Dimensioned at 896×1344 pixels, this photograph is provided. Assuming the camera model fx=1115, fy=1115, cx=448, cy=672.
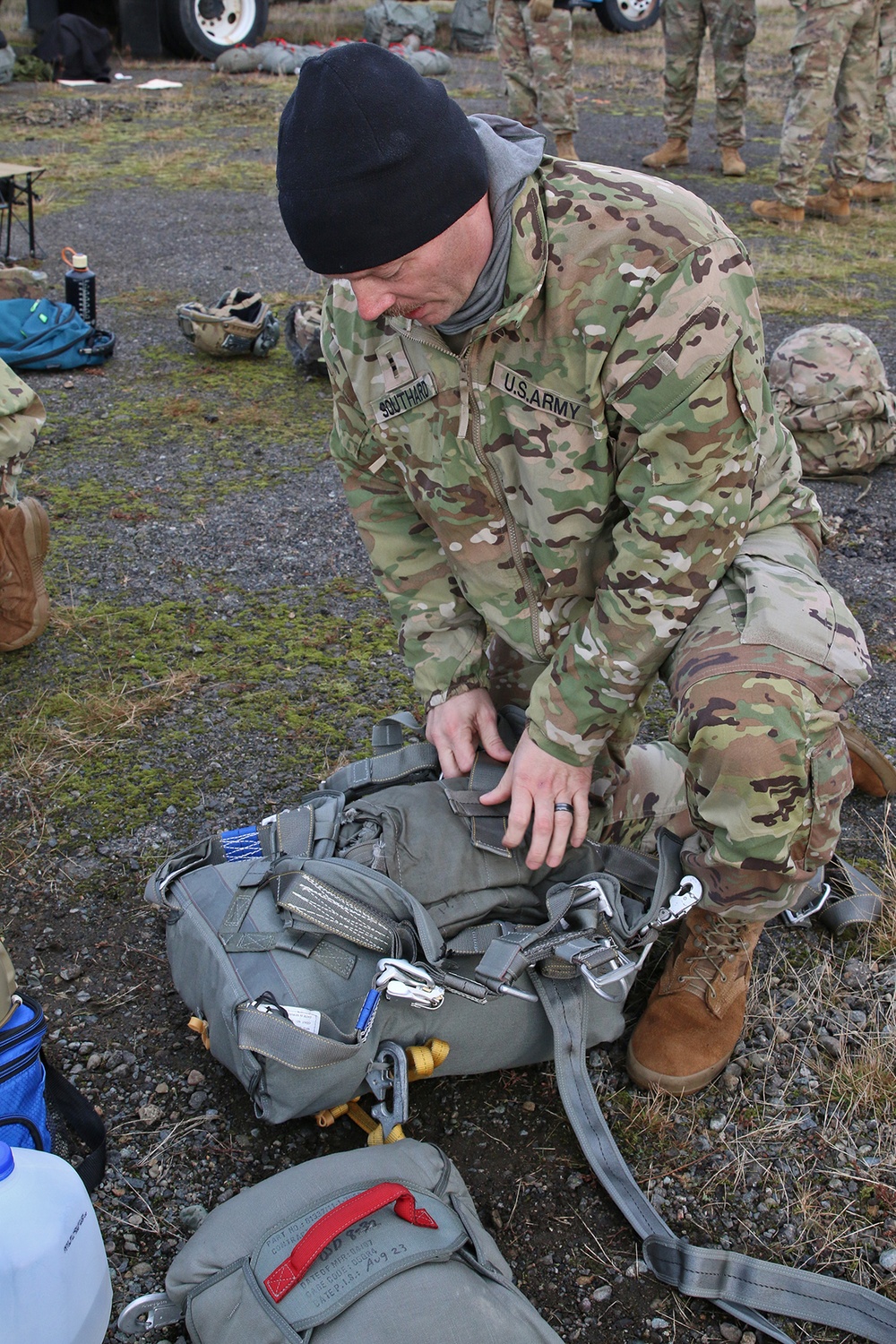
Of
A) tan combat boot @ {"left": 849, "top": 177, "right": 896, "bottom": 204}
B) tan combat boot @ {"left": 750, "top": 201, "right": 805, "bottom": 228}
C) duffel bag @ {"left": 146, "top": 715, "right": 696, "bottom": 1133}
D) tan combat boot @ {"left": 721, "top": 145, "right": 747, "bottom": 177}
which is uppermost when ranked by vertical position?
tan combat boot @ {"left": 721, "top": 145, "right": 747, "bottom": 177}

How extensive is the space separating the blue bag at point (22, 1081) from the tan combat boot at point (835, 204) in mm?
8676

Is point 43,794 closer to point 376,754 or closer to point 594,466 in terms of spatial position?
point 376,754

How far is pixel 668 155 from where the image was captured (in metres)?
9.90

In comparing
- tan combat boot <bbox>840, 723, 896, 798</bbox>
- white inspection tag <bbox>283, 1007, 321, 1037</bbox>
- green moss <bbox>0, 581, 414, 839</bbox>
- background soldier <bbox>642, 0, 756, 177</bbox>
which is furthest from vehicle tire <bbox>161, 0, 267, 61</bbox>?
white inspection tag <bbox>283, 1007, 321, 1037</bbox>

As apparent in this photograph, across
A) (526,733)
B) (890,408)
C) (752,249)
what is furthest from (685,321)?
(752,249)

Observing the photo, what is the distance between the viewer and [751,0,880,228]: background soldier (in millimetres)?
7727

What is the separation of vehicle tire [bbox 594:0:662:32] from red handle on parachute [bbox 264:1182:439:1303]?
19.7 metres

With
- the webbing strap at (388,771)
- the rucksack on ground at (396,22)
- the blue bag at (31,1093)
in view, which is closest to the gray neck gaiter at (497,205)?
the webbing strap at (388,771)

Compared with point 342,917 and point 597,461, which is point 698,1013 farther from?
point 597,461

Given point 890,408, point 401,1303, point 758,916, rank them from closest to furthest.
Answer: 1. point 401,1303
2. point 758,916
3. point 890,408

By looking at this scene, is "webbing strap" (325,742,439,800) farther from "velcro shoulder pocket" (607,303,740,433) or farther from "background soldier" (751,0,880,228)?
"background soldier" (751,0,880,228)

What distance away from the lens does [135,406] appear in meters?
5.34

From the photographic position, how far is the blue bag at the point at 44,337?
5551mm

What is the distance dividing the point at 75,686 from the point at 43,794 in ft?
1.68
